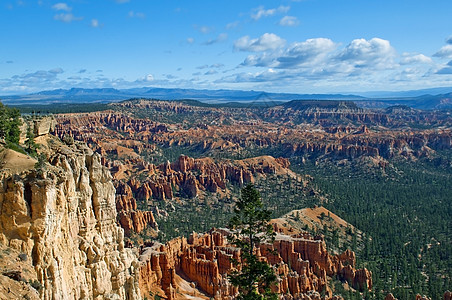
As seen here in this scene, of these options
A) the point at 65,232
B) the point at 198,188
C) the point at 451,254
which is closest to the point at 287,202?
the point at 198,188

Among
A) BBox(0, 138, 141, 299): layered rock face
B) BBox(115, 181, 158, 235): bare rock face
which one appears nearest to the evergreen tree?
BBox(0, 138, 141, 299): layered rock face

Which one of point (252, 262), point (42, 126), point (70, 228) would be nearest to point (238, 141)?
point (42, 126)

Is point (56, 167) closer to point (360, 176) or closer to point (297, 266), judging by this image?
point (297, 266)

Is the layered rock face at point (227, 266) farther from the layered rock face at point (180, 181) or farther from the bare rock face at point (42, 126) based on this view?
the layered rock face at point (180, 181)

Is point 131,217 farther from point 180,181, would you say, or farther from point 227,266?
point 180,181

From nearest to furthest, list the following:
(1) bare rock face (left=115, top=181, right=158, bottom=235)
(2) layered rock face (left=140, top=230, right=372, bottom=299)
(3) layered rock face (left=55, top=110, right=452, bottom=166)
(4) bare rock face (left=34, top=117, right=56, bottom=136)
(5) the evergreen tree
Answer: (5) the evergreen tree, (4) bare rock face (left=34, top=117, right=56, bottom=136), (2) layered rock face (left=140, top=230, right=372, bottom=299), (1) bare rock face (left=115, top=181, right=158, bottom=235), (3) layered rock face (left=55, top=110, right=452, bottom=166)

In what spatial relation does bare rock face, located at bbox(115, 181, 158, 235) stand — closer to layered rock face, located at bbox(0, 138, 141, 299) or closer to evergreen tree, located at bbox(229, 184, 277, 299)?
layered rock face, located at bbox(0, 138, 141, 299)
